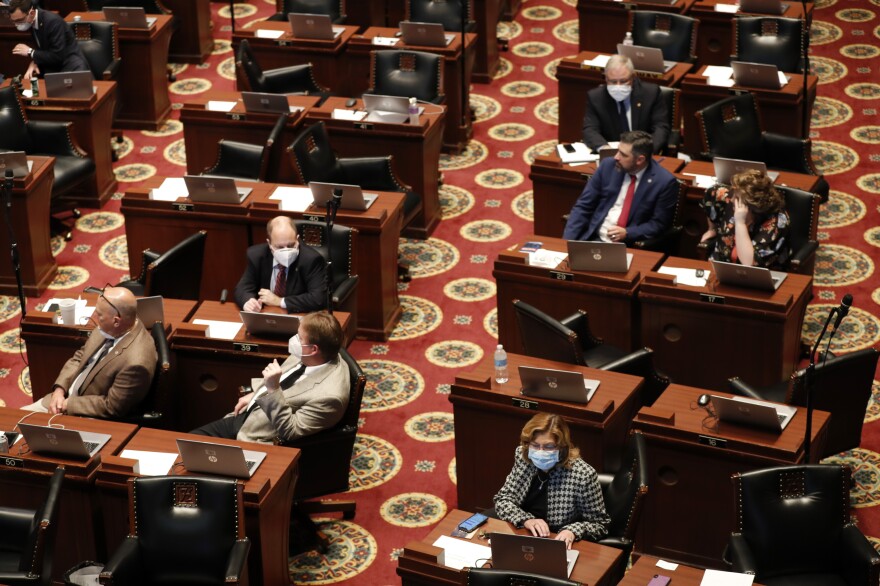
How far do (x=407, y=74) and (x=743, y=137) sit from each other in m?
2.57

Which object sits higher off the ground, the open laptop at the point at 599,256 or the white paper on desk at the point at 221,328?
the open laptop at the point at 599,256

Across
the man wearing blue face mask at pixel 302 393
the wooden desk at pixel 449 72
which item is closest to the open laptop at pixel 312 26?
the wooden desk at pixel 449 72

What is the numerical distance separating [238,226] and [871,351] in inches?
154

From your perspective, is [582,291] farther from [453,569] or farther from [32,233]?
[32,233]

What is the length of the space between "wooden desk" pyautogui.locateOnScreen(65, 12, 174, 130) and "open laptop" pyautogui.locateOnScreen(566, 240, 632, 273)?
15.8 feet

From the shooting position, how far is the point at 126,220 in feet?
28.3

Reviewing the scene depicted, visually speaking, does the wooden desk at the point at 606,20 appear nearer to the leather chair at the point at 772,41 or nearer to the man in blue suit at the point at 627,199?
the leather chair at the point at 772,41

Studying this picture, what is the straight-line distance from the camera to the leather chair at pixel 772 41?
32.6 ft

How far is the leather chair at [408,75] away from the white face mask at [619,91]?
57.7 inches

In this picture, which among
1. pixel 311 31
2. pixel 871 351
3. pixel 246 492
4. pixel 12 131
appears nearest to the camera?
pixel 246 492

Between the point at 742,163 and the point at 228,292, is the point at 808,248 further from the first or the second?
the point at 228,292

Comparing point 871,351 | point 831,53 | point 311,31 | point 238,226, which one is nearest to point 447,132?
point 311,31

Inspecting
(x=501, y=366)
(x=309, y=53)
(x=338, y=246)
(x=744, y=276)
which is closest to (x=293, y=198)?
(x=338, y=246)

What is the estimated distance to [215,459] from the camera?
6.10 meters
